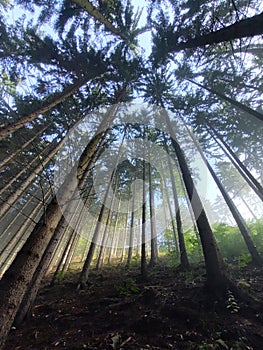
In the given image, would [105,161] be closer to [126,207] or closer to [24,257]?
[126,207]

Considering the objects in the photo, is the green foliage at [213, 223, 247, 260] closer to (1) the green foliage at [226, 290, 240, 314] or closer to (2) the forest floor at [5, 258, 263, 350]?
(2) the forest floor at [5, 258, 263, 350]

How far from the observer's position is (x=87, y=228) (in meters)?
27.7

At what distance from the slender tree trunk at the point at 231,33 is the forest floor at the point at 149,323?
669 centimetres

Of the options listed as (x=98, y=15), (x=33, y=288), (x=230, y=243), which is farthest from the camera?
Answer: (x=230, y=243)

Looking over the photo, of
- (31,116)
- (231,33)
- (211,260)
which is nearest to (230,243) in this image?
(211,260)

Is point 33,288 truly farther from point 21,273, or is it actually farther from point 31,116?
point 31,116

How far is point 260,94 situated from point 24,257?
13.4m

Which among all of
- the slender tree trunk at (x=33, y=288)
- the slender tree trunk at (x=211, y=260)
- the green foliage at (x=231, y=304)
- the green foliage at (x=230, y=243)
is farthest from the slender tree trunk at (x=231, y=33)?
the green foliage at (x=230, y=243)

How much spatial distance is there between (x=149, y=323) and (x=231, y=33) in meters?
8.04

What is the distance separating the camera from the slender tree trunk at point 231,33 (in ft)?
14.7

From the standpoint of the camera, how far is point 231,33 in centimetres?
530

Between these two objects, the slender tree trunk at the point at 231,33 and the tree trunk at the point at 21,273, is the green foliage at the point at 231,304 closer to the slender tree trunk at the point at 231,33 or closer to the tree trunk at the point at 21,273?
the tree trunk at the point at 21,273

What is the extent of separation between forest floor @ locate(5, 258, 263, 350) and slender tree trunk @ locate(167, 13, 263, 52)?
6.69 m

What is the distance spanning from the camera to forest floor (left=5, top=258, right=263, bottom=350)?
122 inches
